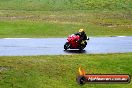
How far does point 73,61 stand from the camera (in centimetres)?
2230

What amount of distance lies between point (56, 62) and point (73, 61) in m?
1.11

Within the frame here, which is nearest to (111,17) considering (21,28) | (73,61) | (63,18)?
(63,18)

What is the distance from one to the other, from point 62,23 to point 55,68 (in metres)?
24.1

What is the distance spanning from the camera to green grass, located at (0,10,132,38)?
1523 inches

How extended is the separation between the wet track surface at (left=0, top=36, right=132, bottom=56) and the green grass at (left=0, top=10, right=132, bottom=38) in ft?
15.5

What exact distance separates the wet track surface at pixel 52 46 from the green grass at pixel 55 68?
214 cm

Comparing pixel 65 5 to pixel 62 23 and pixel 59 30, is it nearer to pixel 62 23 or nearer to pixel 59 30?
pixel 62 23

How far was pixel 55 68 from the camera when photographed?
2091 centimetres

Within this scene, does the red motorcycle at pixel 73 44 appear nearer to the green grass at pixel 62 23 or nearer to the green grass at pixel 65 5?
the green grass at pixel 62 23

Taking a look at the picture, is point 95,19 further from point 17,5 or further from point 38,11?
point 17,5

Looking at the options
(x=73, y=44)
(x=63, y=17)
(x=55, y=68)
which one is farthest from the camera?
(x=63, y=17)

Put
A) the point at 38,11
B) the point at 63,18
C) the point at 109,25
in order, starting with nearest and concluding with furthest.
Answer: the point at 109,25 → the point at 63,18 → the point at 38,11

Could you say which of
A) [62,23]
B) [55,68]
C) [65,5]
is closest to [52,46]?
[55,68]

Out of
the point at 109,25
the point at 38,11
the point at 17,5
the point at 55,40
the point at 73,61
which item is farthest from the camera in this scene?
the point at 17,5
